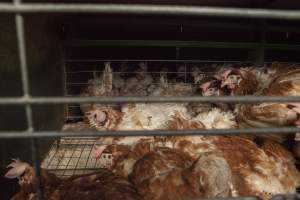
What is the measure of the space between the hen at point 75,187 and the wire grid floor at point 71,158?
68cm

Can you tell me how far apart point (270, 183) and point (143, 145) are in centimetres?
88

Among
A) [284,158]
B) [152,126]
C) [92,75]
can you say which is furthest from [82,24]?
[284,158]

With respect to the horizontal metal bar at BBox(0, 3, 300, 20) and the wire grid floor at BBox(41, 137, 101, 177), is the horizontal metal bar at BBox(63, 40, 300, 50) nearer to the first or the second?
the wire grid floor at BBox(41, 137, 101, 177)

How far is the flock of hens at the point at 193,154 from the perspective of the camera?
1.59 meters

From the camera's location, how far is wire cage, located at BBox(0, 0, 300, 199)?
30.5 inches

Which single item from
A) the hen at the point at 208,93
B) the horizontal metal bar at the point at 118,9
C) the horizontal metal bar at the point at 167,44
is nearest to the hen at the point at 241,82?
the hen at the point at 208,93

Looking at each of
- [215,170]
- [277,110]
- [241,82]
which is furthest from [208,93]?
[215,170]

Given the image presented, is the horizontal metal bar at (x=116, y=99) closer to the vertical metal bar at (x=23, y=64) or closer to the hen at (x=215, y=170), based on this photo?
the vertical metal bar at (x=23, y=64)

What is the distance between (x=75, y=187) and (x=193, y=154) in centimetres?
86

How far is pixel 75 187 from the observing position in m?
1.64

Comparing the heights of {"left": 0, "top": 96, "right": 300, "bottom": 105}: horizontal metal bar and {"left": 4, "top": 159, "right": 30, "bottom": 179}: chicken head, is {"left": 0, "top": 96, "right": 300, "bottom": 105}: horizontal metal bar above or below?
above

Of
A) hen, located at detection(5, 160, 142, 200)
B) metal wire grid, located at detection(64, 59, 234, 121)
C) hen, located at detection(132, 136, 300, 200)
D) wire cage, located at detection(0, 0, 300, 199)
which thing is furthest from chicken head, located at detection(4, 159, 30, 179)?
metal wire grid, located at detection(64, 59, 234, 121)

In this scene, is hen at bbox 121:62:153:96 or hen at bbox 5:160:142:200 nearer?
hen at bbox 5:160:142:200

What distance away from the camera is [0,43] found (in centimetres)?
185
